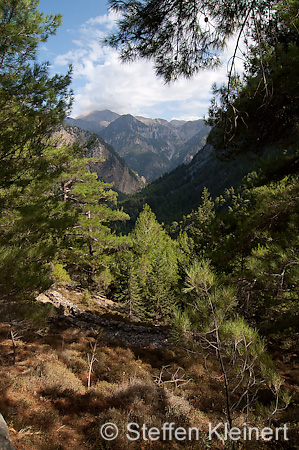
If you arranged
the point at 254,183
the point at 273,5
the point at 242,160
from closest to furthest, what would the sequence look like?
the point at 273,5 < the point at 242,160 < the point at 254,183

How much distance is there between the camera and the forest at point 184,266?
10.6 ft

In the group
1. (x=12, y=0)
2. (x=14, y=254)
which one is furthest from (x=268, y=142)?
(x=12, y=0)

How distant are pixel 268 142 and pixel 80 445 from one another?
6.62 meters

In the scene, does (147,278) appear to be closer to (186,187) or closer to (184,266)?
(184,266)

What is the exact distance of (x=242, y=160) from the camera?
4.93 meters

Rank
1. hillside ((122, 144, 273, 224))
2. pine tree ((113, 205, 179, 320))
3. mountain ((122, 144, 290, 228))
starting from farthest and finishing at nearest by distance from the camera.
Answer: hillside ((122, 144, 273, 224)) → mountain ((122, 144, 290, 228)) → pine tree ((113, 205, 179, 320))

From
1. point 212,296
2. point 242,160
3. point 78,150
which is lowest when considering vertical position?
point 212,296

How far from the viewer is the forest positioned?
322 centimetres

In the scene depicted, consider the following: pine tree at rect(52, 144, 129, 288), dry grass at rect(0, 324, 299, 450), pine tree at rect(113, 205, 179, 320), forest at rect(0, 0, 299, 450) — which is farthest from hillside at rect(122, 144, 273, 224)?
forest at rect(0, 0, 299, 450)

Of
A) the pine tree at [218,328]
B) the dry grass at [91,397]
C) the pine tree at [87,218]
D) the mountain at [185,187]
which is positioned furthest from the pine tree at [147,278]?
the mountain at [185,187]

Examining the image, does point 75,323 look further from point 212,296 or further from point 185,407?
point 212,296

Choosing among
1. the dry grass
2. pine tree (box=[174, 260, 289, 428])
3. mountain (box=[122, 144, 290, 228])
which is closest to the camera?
pine tree (box=[174, 260, 289, 428])

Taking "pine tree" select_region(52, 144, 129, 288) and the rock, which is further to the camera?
"pine tree" select_region(52, 144, 129, 288)

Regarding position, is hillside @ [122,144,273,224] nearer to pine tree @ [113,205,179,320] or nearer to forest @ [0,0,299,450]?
pine tree @ [113,205,179,320]
